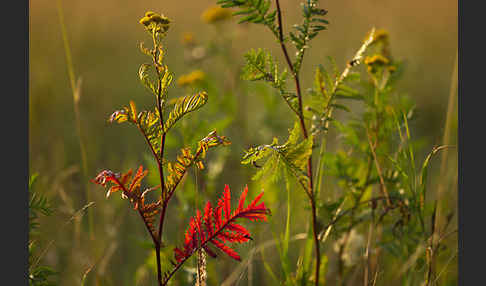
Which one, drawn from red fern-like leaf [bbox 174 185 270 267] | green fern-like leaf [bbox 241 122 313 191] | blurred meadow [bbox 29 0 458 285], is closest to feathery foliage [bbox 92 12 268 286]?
red fern-like leaf [bbox 174 185 270 267]

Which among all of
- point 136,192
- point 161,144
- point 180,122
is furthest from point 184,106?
point 180,122

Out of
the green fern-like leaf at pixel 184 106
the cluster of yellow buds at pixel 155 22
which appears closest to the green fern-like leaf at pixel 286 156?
the green fern-like leaf at pixel 184 106

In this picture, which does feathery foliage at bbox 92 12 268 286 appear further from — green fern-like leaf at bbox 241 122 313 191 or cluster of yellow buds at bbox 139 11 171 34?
green fern-like leaf at bbox 241 122 313 191

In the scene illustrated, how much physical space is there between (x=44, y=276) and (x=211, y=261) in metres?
0.90

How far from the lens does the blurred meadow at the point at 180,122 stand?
2.16 metres

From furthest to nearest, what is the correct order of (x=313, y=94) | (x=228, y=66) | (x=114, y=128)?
(x=114, y=128), (x=228, y=66), (x=313, y=94)

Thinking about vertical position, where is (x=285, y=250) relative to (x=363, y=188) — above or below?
below

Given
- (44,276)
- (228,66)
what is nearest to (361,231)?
(228,66)

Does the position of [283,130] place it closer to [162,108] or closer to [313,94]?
[313,94]

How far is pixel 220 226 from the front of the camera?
117 centimetres

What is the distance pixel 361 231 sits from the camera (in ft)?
7.16

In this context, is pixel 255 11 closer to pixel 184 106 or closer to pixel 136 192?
pixel 184 106

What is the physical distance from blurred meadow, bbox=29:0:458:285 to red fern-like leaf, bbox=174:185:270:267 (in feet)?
0.72

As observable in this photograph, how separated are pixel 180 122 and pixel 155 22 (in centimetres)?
94
